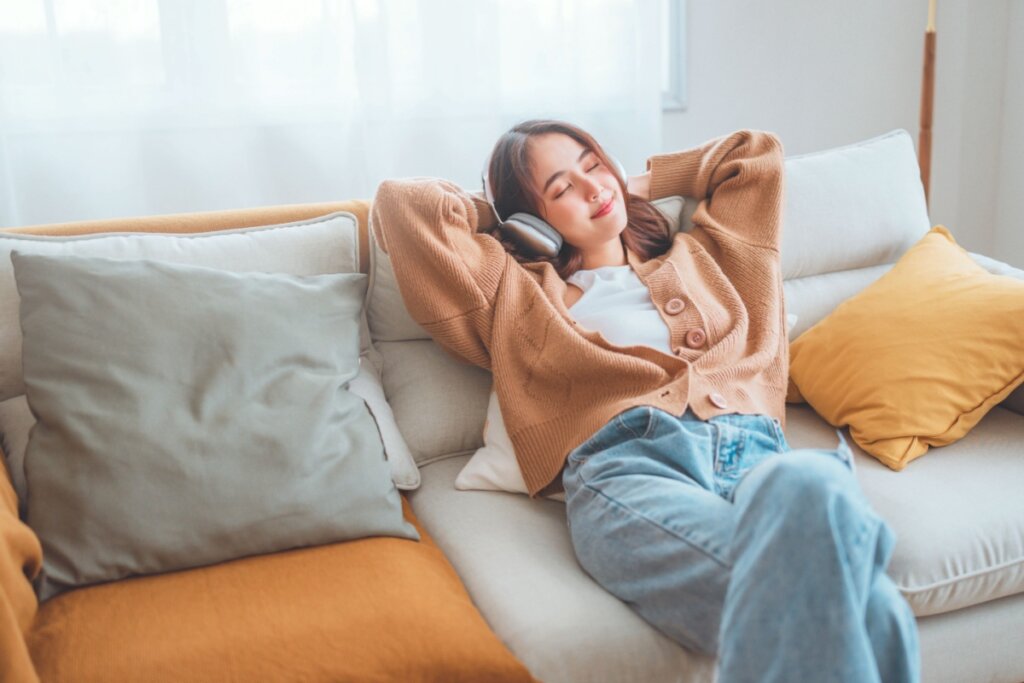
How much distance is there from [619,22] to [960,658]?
1.92 metres

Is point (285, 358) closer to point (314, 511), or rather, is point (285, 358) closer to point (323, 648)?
point (314, 511)

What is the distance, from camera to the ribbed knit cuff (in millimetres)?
1899

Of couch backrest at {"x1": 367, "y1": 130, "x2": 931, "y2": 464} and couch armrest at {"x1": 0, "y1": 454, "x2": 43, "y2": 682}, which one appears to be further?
couch backrest at {"x1": 367, "y1": 130, "x2": 931, "y2": 464}

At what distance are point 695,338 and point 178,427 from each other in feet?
2.64

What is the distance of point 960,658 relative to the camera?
4.66 ft

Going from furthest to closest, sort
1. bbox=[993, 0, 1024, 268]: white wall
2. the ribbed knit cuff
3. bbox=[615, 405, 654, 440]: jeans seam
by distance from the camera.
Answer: bbox=[993, 0, 1024, 268]: white wall
the ribbed knit cuff
bbox=[615, 405, 654, 440]: jeans seam

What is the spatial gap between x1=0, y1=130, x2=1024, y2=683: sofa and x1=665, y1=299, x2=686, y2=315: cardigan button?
0.32 meters

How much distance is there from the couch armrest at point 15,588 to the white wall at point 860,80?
227cm

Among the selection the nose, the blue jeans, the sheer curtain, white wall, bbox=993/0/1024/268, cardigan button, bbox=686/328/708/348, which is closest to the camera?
the blue jeans

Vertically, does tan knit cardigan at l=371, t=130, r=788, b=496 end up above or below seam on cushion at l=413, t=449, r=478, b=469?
above

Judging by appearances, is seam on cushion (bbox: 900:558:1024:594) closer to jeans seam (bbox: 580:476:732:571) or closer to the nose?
jeans seam (bbox: 580:476:732:571)

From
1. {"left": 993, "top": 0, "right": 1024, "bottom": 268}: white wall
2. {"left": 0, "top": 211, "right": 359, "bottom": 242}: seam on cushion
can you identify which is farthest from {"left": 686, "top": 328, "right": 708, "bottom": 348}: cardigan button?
{"left": 993, "top": 0, "right": 1024, "bottom": 268}: white wall

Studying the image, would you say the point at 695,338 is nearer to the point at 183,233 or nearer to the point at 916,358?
the point at 916,358

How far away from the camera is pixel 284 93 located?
2490 millimetres
